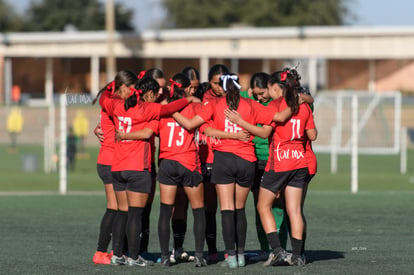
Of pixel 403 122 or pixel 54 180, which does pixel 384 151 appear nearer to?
pixel 403 122

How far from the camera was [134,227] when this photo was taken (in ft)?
32.0

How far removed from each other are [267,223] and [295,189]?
0.44m

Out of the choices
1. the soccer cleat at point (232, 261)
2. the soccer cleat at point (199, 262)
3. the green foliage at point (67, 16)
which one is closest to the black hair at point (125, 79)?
the soccer cleat at point (199, 262)

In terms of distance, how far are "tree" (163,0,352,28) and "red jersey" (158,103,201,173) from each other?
69.9 m

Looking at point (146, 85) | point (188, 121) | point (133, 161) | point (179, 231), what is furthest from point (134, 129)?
point (179, 231)

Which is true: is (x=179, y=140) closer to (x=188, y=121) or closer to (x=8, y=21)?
(x=188, y=121)

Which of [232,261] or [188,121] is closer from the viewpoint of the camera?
[188,121]

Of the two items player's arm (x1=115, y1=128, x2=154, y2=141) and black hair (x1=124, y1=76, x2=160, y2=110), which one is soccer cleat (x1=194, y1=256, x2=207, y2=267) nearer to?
player's arm (x1=115, y1=128, x2=154, y2=141)

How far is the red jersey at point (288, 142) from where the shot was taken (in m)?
9.65

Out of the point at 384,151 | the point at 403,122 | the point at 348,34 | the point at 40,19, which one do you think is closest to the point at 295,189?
the point at 384,151

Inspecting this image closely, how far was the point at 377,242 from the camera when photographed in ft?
38.8

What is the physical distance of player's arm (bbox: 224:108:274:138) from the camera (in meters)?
9.52

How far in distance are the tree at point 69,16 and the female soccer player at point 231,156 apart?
84.1m

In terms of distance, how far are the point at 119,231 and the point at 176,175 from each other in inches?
33.9
